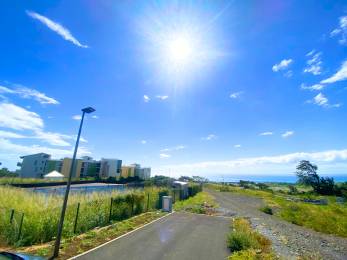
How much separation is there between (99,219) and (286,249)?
1057cm

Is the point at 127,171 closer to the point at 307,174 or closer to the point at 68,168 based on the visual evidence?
the point at 68,168

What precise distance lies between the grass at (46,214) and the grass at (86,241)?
2.19ft

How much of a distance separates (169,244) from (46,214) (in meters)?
6.25

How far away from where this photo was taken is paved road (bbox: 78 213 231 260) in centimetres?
857

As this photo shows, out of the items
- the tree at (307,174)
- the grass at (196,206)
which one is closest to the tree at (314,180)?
the tree at (307,174)

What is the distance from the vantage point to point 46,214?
34.1 ft

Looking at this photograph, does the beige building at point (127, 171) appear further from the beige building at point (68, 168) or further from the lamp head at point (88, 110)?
the lamp head at point (88, 110)

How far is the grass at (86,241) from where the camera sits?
817 centimetres

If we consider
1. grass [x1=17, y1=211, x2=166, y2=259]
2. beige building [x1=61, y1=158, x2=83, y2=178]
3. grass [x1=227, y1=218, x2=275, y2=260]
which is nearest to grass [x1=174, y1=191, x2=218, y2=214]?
grass [x1=17, y1=211, x2=166, y2=259]

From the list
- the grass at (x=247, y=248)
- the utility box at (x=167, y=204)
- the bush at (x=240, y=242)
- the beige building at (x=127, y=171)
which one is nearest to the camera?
the grass at (x=247, y=248)

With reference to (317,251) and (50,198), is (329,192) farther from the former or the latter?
(50,198)

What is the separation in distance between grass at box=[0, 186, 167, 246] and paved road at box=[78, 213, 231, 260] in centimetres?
268

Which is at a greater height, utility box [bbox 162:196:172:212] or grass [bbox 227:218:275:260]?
utility box [bbox 162:196:172:212]

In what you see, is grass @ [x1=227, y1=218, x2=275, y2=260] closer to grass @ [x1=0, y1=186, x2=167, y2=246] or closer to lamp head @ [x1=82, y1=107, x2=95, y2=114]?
grass @ [x1=0, y1=186, x2=167, y2=246]
